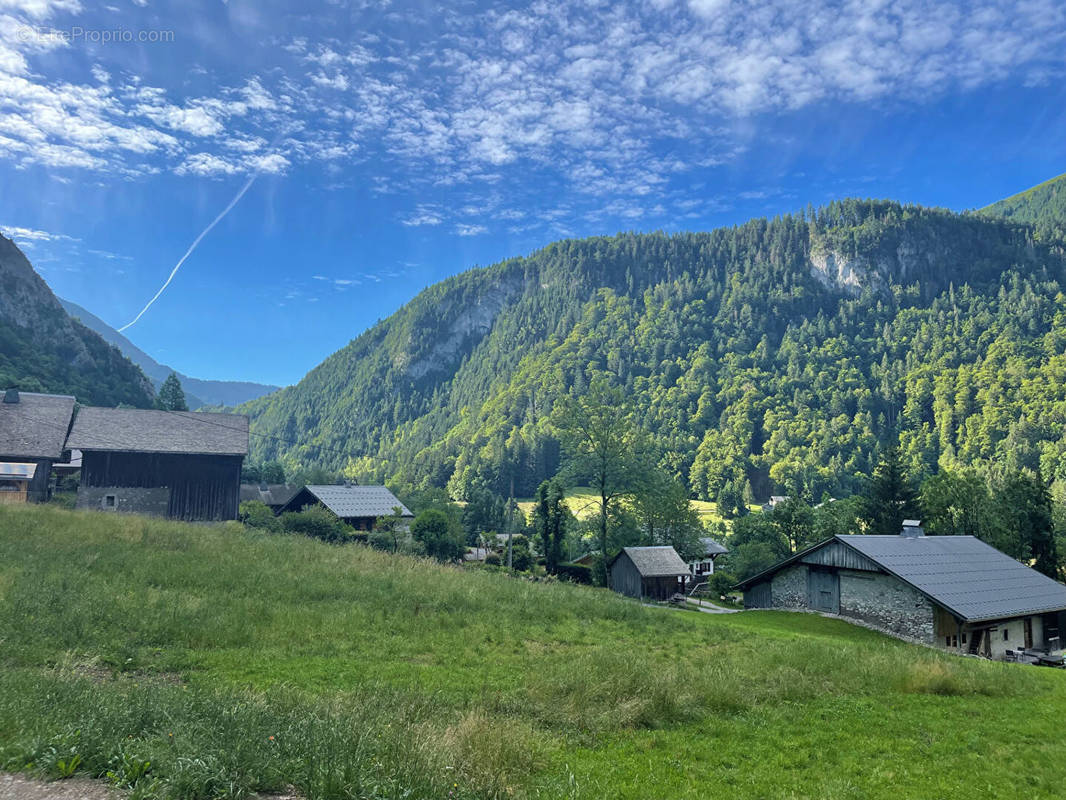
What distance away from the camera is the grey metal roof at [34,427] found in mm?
35562

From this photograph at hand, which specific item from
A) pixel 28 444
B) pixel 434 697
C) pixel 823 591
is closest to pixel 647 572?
pixel 823 591

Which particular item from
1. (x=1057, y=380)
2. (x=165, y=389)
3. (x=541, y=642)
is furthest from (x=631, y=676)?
(x=1057, y=380)

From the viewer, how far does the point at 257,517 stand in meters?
43.2

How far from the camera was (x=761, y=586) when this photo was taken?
128 feet

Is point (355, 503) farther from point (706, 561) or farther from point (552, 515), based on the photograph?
point (706, 561)

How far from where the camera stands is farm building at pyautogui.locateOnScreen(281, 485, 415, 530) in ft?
205

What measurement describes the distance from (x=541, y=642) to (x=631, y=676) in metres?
5.63

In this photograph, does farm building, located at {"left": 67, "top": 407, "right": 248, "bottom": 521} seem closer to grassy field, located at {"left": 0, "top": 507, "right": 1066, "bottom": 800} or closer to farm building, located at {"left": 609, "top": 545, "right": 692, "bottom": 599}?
grassy field, located at {"left": 0, "top": 507, "right": 1066, "bottom": 800}

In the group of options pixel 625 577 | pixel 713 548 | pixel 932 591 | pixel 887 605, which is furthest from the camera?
pixel 713 548

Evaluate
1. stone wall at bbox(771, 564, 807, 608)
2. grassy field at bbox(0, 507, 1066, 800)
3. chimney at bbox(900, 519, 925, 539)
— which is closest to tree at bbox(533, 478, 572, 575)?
stone wall at bbox(771, 564, 807, 608)

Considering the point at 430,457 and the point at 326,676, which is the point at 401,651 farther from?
the point at 430,457

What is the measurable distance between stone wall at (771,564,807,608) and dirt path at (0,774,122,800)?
1455 inches

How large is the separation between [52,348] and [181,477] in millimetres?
64373

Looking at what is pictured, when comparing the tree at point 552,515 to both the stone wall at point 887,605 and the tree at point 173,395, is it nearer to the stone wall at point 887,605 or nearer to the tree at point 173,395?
the stone wall at point 887,605
